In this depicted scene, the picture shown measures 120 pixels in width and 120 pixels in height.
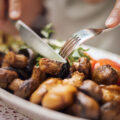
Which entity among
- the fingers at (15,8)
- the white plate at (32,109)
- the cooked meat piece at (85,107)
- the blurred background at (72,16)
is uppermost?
the blurred background at (72,16)

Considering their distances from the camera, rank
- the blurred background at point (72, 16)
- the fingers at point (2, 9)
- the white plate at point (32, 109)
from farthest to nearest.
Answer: the blurred background at point (72, 16) < the fingers at point (2, 9) < the white plate at point (32, 109)

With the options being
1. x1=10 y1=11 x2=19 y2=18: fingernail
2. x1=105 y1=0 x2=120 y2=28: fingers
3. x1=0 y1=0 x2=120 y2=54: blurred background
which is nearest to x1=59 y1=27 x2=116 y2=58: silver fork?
x1=105 y1=0 x2=120 y2=28: fingers

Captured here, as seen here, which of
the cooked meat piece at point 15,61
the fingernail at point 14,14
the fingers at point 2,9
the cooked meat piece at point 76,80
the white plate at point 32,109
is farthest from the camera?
the fingers at point 2,9

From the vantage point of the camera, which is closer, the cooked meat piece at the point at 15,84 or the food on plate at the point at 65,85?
the food on plate at the point at 65,85

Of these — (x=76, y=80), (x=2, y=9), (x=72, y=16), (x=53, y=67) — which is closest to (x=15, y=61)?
(x=53, y=67)

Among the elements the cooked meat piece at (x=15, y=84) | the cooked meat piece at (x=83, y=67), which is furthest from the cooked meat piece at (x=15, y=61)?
the cooked meat piece at (x=83, y=67)

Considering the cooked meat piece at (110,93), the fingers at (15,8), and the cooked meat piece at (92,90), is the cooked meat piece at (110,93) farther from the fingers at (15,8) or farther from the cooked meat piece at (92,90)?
the fingers at (15,8)

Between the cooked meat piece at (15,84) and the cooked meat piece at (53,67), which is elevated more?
the cooked meat piece at (53,67)

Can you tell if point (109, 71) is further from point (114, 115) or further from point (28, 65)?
point (28, 65)

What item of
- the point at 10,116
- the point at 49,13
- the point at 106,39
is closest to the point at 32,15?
the point at 49,13
